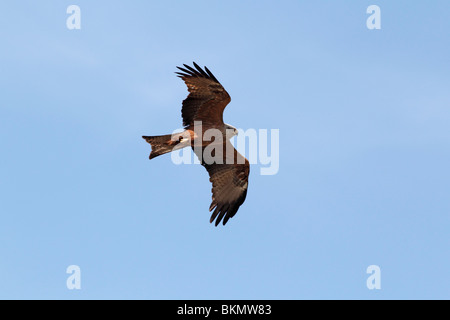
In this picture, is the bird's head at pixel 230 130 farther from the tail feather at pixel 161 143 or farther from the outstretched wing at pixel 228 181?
the tail feather at pixel 161 143

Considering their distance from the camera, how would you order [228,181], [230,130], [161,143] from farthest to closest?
[228,181] → [230,130] → [161,143]

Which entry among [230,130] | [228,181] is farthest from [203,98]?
[228,181]

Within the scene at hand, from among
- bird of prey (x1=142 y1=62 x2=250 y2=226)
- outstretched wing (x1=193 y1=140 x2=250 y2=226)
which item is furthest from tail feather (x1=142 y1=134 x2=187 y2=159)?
outstretched wing (x1=193 y1=140 x2=250 y2=226)

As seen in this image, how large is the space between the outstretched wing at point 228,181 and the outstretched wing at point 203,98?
71 cm

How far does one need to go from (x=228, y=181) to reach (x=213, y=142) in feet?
3.30

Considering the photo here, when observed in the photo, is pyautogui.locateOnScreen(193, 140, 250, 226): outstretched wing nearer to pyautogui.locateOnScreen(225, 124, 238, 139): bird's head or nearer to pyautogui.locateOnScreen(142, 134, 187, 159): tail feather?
pyautogui.locateOnScreen(225, 124, 238, 139): bird's head

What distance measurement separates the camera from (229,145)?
1362 cm

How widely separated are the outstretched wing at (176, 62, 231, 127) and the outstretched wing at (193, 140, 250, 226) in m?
0.71

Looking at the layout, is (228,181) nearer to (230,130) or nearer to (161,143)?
(230,130)

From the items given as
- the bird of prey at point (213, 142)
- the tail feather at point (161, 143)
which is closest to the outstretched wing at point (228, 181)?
the bird of prey at point (213, 142)

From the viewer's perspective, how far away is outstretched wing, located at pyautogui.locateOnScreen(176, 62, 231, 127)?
13125 millimetres

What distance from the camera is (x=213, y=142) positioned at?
1355cm
